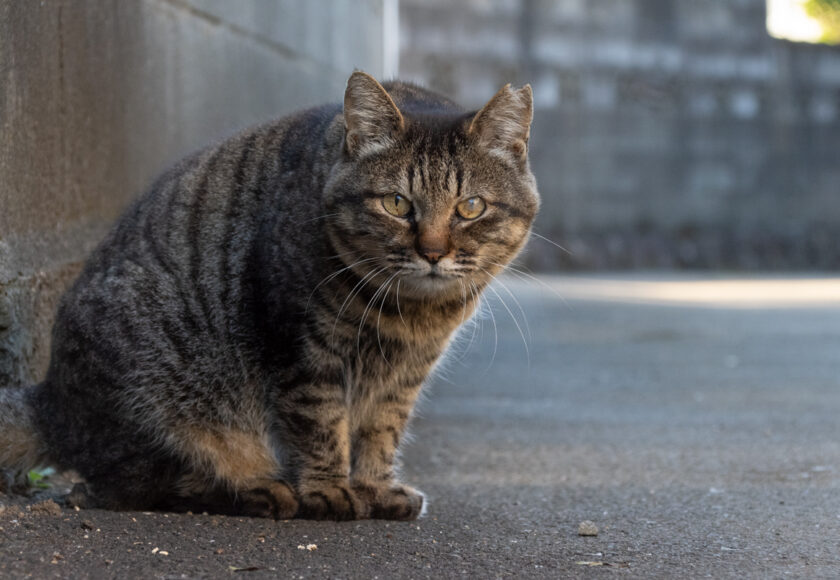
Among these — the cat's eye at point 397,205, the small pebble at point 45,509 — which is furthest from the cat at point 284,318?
the small pebble at point 45,509

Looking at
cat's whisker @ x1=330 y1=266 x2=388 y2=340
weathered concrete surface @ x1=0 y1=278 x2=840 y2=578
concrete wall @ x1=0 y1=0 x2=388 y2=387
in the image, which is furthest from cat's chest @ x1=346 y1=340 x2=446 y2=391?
concrete wall @ x1=0 y1=0 x2=388 y2=387

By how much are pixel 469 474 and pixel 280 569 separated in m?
1.31

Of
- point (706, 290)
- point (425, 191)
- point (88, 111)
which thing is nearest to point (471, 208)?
point (425, 191)

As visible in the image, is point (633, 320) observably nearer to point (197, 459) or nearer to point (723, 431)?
point (723, 431)

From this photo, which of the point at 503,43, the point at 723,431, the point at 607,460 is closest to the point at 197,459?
the point at 607,460

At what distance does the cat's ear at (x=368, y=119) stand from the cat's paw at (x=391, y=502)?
3.24 feet

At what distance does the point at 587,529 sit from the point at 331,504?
72 cm

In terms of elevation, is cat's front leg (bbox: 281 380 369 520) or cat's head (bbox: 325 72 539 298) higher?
cat's head (bbox: 325 72 539 298)

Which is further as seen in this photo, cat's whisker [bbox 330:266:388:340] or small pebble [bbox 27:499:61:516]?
cat's whisker [bbox 330:266:388:340]

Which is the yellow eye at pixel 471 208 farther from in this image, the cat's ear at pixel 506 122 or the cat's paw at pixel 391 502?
the cat's paw at pixel 391 502

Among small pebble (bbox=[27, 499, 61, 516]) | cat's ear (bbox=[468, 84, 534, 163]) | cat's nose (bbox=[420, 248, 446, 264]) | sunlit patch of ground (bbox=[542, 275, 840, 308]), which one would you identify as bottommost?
sunlit patch of ground (bbox=[542, 275, 840, 308])

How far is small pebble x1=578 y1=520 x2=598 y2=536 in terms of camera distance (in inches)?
105

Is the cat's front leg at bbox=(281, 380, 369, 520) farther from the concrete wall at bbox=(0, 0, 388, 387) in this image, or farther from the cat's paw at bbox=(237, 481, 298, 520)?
the concrete wall at bbox=(0, 0, 388, 387)

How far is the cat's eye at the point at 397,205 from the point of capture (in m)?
2.78
